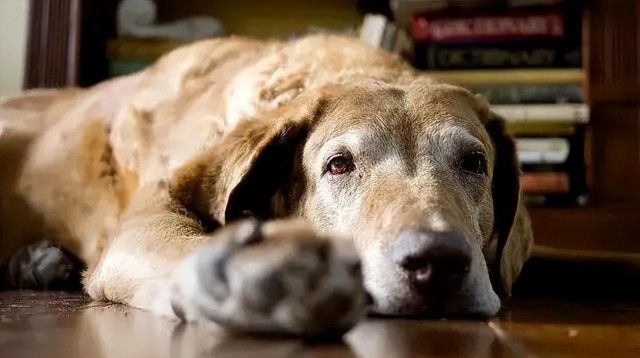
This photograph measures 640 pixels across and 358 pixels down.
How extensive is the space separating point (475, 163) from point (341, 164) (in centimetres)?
27

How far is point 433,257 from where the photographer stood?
1327 millimetres

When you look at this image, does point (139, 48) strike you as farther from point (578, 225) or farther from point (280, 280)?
point (280, 280)

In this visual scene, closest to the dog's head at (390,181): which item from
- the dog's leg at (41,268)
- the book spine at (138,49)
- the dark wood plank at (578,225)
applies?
the dog's leg at (41,268)

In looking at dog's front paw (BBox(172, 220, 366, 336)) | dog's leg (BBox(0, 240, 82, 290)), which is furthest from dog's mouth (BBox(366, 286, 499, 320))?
dog's leg (BBox(0, 240, 82, 290))

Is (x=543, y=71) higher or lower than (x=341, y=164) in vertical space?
lower

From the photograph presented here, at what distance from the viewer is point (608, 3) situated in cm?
327

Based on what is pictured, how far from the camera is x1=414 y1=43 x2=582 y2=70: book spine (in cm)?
330

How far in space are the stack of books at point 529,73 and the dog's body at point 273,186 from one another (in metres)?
1.12

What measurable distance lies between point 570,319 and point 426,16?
2.02m

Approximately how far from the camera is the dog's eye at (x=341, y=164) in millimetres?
1708

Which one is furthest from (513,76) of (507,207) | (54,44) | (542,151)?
(54,44)

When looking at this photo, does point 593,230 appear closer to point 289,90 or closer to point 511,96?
point 511,96

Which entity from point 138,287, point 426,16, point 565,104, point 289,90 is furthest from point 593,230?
point 138,287

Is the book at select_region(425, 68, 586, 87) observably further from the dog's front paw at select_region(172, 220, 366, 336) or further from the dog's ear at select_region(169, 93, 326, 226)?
the dog's front paw at select_region(172, 220, 366, 336)
